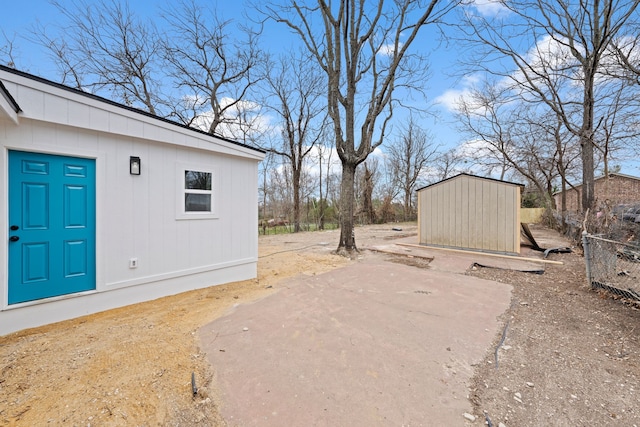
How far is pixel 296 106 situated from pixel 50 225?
13.6m

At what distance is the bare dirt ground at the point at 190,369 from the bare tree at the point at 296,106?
1127cm

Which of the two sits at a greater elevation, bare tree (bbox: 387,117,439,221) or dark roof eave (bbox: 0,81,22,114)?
bare tree (bbox: 387,117,439,221)

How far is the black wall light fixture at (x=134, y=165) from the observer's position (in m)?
3.33

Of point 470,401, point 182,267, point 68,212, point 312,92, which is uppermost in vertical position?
point 312,92

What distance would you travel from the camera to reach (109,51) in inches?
413

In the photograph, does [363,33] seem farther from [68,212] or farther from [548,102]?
[68,212]

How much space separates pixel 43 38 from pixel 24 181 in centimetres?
995

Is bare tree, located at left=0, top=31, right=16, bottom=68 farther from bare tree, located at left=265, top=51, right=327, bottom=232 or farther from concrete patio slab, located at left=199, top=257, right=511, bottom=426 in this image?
concrete patio slab, located at left=199, top=257, right=511, bottom=426

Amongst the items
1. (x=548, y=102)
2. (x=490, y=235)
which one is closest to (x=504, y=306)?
(x=490, y=235)

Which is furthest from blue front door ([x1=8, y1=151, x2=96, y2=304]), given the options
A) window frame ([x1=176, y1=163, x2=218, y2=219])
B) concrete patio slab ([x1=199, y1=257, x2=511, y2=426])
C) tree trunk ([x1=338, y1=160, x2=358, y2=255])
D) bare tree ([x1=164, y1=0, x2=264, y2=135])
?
bare tree ([x1=164, y1=0, x2=264, y2=135])

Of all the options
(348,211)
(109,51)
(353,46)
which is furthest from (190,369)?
(109,51)

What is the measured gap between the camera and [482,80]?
428 inches

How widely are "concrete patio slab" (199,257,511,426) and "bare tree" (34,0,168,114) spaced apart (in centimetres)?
1167

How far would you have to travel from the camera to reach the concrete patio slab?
5.32ft
